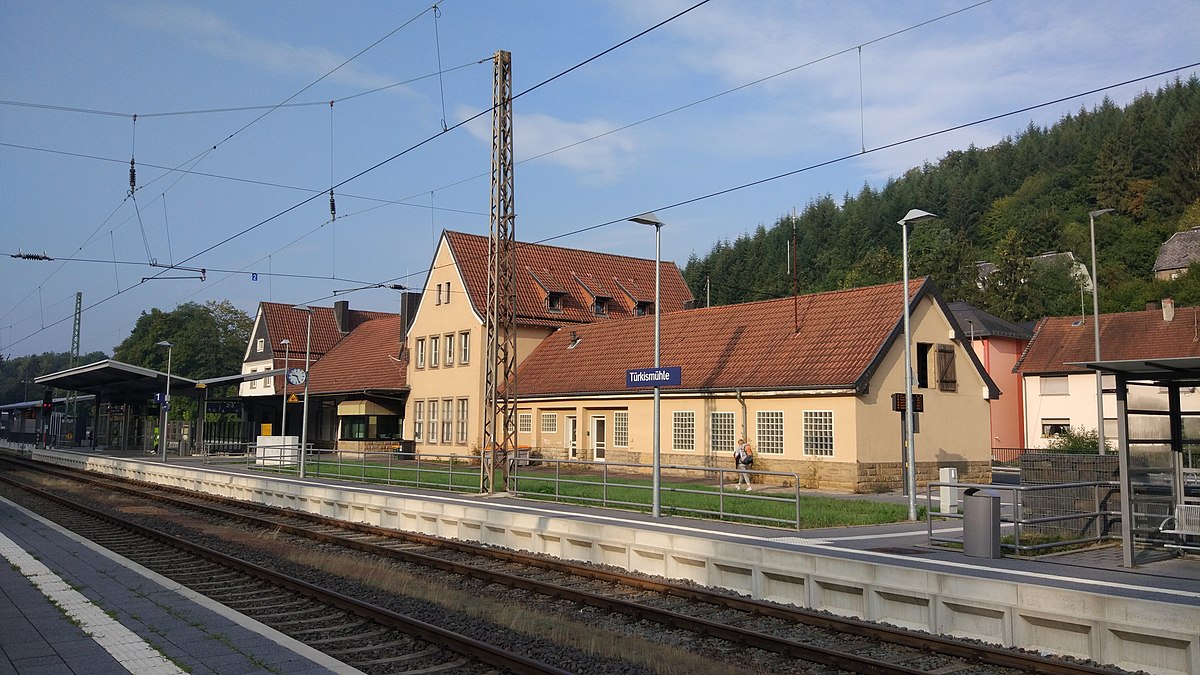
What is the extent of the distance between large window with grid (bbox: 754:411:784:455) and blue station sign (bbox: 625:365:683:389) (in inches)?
369

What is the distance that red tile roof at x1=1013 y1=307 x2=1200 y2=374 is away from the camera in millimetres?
50969

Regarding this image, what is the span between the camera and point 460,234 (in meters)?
47.5

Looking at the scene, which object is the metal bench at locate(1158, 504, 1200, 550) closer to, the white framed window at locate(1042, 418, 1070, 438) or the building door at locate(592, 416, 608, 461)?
the building door at locate(592, 416, 608, 461)

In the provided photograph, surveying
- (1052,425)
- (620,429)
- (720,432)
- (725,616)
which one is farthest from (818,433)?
(1052,425)

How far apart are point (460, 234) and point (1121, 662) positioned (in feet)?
135

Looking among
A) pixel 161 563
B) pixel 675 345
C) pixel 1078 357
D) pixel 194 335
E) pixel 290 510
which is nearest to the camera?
pixel 161 563

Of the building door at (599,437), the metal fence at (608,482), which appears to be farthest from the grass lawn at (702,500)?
the building door at (599,437)

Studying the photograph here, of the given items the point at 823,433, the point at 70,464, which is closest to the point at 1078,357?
the point at 823,433

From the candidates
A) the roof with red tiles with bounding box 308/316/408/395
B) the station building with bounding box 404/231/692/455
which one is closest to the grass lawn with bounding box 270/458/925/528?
the station building with bounding box 404/231/692/455

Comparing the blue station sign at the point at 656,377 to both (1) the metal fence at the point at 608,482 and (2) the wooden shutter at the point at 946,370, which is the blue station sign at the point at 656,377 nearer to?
(1) the metal fence at the point at 608,482

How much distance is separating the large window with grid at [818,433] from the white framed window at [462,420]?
19.8m

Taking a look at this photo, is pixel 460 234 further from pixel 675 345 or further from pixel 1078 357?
pixel 1078 357

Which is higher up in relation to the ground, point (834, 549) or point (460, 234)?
point (460, 234)

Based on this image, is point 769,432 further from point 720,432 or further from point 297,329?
point 297,329
